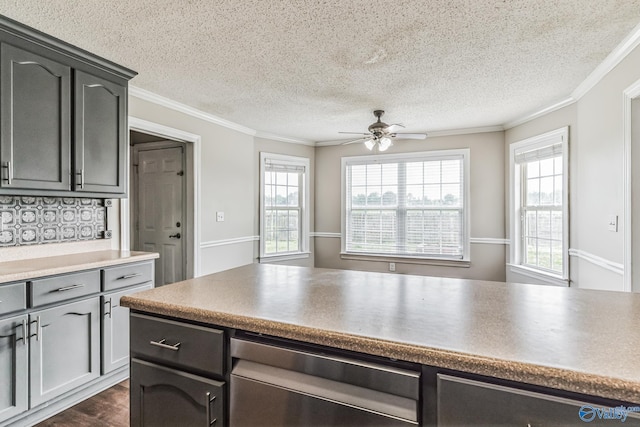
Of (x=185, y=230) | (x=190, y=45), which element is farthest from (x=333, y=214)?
(x=190, y=45)

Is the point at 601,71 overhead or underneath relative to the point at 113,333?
overhead

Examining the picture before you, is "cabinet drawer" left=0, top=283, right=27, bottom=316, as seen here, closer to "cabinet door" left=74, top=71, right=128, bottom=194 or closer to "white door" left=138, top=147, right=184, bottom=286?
"cabinet door" left=74, top=71, right=128, bottom=194

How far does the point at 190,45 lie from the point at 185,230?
2.16 metres

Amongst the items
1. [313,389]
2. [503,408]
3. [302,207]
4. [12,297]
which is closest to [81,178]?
[12,297]

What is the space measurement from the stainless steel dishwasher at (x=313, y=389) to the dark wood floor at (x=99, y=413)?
1.57 meters

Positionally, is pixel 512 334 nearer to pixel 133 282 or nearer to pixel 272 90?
pixel 133 282

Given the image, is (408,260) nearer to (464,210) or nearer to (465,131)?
(464,210)

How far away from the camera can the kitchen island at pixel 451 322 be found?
28.6 inches

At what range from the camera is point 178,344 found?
1145mm

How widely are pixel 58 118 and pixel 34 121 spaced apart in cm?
15

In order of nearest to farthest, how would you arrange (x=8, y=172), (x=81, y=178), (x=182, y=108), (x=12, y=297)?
1. (x=12, y=297)
2. (x=8, y=172)
3. (x=81, y=178)
4. (x=182, y=108)

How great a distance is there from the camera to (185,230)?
3.84m

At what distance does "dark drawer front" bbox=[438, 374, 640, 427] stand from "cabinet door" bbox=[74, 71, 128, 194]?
8.76 feet

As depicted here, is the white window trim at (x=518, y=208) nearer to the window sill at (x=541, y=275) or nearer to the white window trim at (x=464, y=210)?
the window sill at (x=541, y=275)
